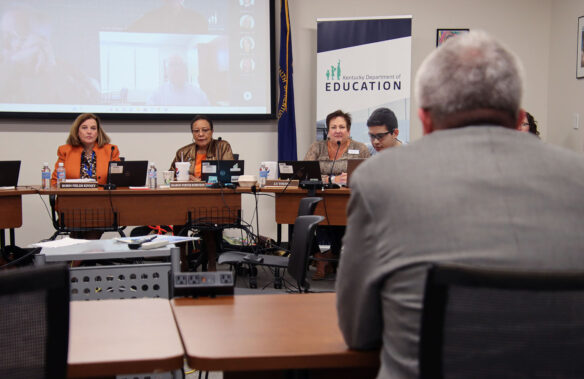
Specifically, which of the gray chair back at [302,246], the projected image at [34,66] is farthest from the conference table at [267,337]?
the projected image at [34,66]

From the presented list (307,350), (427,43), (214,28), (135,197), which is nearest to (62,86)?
(214,28)

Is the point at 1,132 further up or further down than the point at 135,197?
further up

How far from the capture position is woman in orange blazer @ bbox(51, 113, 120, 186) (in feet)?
15.6

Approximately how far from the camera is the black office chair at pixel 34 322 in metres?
0.86

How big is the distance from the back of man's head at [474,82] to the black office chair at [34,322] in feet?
2.43

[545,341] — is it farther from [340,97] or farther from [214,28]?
[214,28]

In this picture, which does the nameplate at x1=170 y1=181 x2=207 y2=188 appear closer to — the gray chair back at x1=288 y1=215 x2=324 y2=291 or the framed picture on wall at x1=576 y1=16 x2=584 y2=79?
the gray chair back at x1=288 y1=215 x2=324 y2=291

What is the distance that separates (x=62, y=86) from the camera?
18.9ft

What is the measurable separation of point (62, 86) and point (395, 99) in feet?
11.9

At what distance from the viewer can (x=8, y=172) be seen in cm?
434

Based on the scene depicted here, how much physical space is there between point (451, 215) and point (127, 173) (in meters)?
3.93

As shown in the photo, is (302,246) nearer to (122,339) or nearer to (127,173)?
(122,339)

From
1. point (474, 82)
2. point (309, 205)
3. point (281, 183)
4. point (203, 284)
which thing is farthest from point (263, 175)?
point (474, 82)

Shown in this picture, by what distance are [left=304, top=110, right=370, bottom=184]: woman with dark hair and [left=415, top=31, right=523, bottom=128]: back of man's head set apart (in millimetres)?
3998
